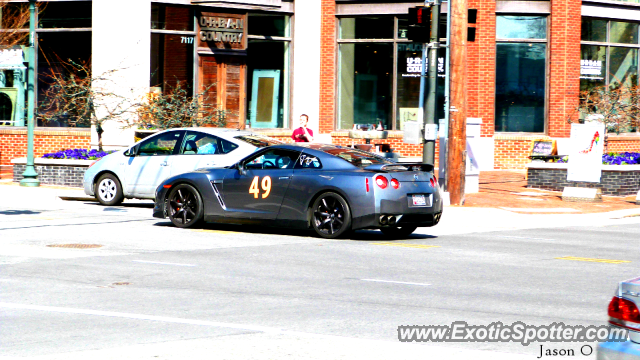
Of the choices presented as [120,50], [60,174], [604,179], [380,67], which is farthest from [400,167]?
[380,67]

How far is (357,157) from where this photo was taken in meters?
14.1

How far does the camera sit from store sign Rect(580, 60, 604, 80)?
28.7m

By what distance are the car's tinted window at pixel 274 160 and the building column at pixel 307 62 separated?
1379cm

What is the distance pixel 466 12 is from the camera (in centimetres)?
1975

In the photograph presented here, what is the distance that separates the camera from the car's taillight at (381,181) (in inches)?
525

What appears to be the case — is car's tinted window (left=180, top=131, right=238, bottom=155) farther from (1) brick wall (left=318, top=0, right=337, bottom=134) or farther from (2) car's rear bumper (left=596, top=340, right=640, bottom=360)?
(2) car's rear bumper (left=596, top=340, right=640, bottom=360)

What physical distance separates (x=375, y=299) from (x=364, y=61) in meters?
20.1

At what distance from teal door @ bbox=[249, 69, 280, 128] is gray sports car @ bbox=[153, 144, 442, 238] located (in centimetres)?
1305

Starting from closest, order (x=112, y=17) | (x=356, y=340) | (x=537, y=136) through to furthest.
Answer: (x=356, y=340)
(x=112, y=17)
(x=537, y=136)

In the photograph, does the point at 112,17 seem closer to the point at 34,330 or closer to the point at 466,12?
the point at 466,12

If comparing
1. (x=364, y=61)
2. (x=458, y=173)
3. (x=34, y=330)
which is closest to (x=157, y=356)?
(x=34, y=330)

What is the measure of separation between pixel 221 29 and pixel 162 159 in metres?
10.0

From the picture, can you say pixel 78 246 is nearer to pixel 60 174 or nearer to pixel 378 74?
pixel 60 174

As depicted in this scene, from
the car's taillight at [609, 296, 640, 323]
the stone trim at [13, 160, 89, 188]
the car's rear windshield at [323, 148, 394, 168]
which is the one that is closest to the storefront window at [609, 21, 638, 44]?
the stone trim at [13, 160, 89, 188]
